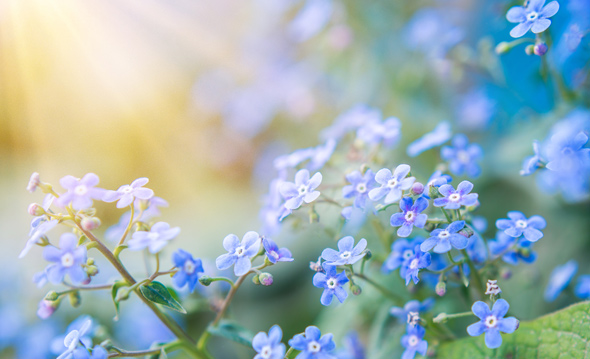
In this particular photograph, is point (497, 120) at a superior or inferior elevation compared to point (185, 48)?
inferior

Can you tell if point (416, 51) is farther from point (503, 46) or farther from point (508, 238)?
point (508, 238)

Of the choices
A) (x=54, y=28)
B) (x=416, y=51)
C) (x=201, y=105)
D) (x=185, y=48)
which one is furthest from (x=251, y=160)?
(x=54, y=28)

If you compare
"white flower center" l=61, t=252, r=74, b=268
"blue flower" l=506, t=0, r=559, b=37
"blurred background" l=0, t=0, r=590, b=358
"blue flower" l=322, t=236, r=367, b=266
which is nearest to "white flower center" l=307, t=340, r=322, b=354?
"blue flower" l=322, t=236, r=367, b=266

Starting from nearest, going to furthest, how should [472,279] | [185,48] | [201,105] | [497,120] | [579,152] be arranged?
[579,152] → [472,279] → [497,120] → [201,105] → [185,48]

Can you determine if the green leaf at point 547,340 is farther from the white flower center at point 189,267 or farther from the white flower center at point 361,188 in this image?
the white flower center at point 189,267

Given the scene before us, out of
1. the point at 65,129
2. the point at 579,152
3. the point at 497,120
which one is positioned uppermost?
the point at 65,129

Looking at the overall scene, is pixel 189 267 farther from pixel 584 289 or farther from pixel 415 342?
pixel 584 289
